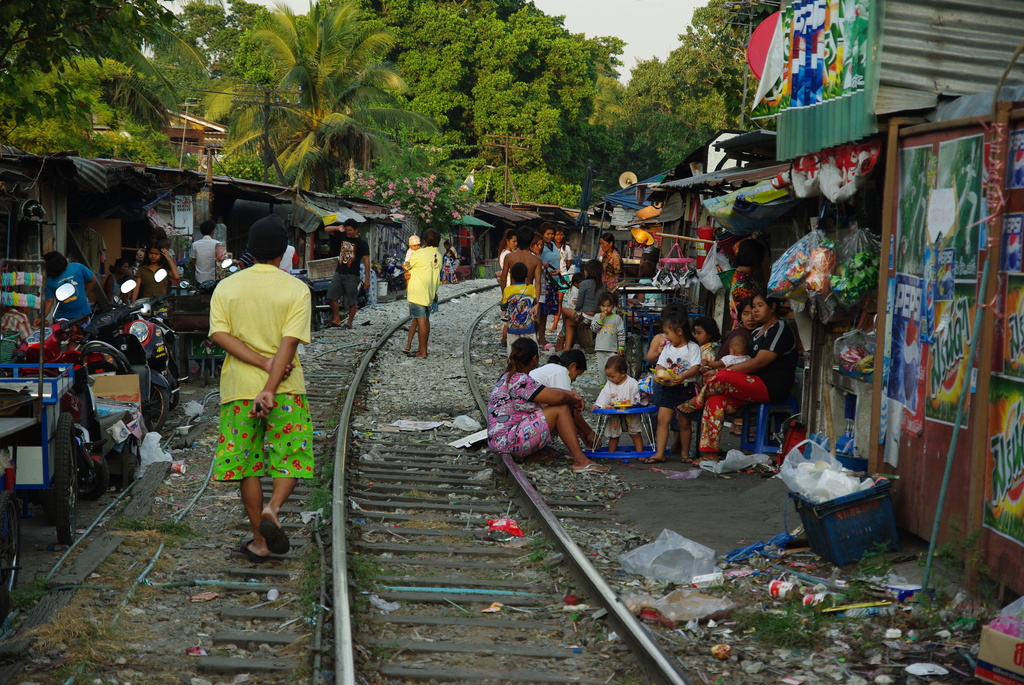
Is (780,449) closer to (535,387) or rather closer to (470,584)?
(535,387)

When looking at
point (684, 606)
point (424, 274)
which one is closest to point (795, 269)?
point (684, 606)

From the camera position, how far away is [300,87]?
33.6 m

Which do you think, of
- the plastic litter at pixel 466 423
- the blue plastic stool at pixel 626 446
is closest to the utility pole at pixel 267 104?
the plastic litter at pixel 466 423

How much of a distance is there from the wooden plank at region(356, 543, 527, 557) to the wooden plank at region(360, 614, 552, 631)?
1172 millimetres

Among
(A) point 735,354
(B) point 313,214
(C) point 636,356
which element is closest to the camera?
(A) point 735,354

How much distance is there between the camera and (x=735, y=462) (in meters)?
8.92

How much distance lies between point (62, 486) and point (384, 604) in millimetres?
2280

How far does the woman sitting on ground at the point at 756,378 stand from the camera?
8.88 m

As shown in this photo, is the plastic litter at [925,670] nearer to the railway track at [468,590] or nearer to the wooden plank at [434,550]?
the railway track at [468,590]

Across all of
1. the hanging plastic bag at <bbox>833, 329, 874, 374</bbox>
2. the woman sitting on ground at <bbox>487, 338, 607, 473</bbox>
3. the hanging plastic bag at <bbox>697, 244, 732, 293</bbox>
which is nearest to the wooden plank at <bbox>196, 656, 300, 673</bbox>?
the woman sitting on ground at <bbox>487, 338, 607, 473</bbox>

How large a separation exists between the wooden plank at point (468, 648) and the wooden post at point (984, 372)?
85.5 inches

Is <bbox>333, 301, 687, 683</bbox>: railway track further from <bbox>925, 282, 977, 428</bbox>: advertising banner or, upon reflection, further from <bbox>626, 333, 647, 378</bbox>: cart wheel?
<bbox>626, 333, 647, 378</bbox>: cart wheel

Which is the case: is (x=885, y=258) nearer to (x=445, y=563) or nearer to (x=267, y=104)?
(x=445, y=563)

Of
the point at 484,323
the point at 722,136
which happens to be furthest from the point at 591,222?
the point at 722,136
